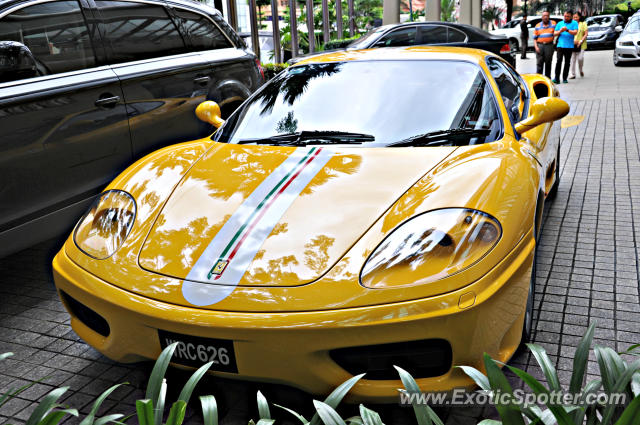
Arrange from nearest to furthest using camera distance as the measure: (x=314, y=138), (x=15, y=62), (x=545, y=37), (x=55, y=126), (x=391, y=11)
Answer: (x=314, y=138) < (x=15, y=62) < (x=55, y=126) < (x=545, y=37) < (x=391, y=11)

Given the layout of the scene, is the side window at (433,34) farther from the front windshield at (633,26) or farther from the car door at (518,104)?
the car door at (518,104)


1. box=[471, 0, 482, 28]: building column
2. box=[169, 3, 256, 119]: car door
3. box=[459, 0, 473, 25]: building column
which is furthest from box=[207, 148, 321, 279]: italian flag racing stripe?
box=[471, 0, 482, 28]: building column

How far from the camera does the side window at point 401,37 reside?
42.0 ft

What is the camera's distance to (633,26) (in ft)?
63.0

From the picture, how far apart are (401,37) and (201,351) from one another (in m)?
11.8

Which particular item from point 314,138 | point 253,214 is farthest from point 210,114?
point 253,214

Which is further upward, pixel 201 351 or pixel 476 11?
pixel 476 11

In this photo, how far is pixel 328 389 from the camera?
219 centimetres

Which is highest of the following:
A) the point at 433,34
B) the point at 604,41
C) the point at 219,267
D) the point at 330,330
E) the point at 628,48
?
the point at 433,34

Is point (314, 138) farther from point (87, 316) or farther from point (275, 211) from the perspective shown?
point (87, 316)

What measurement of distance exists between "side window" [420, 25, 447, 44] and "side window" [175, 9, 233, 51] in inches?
333

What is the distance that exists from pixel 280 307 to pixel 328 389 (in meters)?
0.34

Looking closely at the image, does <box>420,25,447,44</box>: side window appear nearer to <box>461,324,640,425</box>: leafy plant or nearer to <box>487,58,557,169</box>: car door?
<box>487,58,557,169</box>: car door

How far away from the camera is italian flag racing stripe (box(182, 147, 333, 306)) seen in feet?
7.50
